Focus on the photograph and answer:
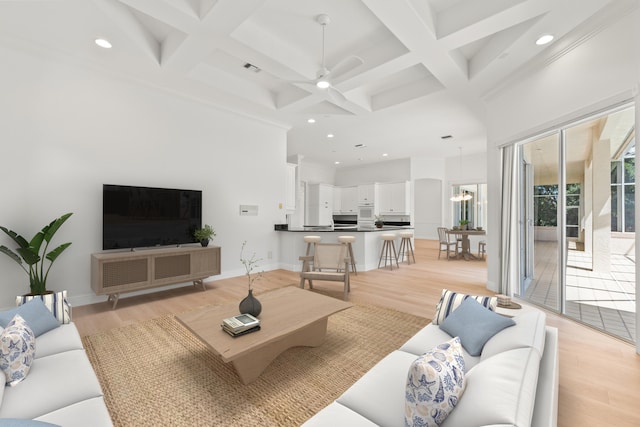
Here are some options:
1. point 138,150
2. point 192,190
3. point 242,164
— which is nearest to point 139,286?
point 192,190

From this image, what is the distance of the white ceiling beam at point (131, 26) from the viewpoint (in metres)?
2.81

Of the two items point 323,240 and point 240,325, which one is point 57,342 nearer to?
point 240,325

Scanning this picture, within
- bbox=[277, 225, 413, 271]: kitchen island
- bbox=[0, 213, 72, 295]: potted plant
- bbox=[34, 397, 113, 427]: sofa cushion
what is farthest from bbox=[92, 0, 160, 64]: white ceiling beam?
bbox=[277, 225, 413, 271]: kitchen island

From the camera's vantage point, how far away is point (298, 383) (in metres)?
2.09

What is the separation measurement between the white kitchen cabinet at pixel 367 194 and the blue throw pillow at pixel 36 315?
907cm

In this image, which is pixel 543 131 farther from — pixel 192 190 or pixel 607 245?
pixel 192 190

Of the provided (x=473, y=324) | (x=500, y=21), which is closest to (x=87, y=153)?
(x=473, y=324)

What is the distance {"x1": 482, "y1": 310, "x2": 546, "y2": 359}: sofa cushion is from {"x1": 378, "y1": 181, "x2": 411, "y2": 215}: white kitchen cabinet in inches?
316

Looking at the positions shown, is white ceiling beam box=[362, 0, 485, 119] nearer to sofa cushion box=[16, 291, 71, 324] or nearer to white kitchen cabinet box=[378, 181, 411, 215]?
sofa cushion box=[16, 291, 71, 324]

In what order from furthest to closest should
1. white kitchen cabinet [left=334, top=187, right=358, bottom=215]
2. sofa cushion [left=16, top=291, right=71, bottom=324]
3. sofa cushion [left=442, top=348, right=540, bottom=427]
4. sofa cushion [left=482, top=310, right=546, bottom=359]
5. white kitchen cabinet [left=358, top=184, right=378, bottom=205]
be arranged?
white kitchen cabinet [left=334, top=187, right=358, bottom=215] → white kitchen cabinet [left=358, top=184, right=378, bottom=205] → sofa cushion [left=16, top=291, right=71, bottom=324] → sofa cushion [left=482, top=310, right=546, bottom=359] → sofa cushion [left=442, top=348, right=540, bottom=427]

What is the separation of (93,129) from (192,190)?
1.50 m

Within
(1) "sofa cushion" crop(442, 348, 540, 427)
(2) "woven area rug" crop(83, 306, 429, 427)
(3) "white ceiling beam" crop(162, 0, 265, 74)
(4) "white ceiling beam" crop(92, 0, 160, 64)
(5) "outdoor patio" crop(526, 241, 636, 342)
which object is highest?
(4) "white ceiling beam" crop(92, 0, 160, 64)

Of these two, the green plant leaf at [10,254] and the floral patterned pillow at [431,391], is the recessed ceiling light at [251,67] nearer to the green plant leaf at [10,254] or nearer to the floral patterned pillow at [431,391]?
the green plant leaf at [10,254]

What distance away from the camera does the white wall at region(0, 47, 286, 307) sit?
3305 mm
